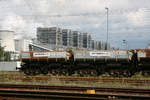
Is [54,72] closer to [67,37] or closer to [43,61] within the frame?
[43,61]

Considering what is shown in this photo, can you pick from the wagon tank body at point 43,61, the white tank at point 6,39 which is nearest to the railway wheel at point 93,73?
the wagon tank body at point 43,61

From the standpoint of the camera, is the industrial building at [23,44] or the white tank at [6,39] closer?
the white tank at [6,39]

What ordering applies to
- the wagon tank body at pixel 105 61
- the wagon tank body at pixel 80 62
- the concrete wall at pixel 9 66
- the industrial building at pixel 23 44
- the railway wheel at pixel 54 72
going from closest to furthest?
the wagon tank body at pixel 105 61 → the wagon tank body at pixel 80 62 → the railway wheel at pixel 54 72 → the concrete wall at pixel 9 66 → the industrial building at pixel 23 44

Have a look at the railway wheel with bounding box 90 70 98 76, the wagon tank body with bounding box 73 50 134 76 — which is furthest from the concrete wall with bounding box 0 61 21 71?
the railway wheel with bounding box 90 70 98 76

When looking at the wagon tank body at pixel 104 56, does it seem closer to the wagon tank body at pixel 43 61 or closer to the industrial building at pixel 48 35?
the wagon tank body at pixel 43 61

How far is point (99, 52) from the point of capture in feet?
81.9

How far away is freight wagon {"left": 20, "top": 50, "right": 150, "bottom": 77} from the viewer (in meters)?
23.7

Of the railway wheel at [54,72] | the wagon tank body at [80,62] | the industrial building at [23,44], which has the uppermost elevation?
the industrial building at [23,44]

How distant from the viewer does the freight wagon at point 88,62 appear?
23703 mm

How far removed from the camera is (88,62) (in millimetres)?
25312

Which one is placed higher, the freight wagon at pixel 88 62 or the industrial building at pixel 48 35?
the industrial building at pixel 48 35

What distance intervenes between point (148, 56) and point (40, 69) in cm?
1367

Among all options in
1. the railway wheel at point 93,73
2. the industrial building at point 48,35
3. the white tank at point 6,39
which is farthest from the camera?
the industrial building at point 48,35

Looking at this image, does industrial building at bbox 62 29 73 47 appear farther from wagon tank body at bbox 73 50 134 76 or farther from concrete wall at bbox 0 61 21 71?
wagon tank body at bbox 73 50 134 76
